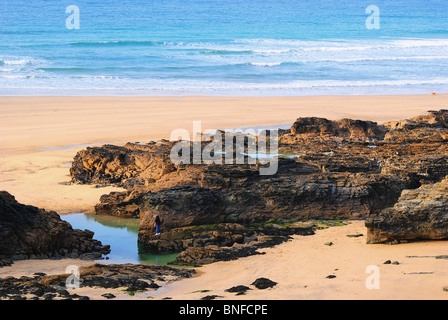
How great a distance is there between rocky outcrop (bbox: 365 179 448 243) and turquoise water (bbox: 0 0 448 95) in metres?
26.5

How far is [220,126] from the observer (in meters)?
25.9

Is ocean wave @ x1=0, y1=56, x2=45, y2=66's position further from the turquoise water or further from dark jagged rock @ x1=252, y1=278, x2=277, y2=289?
dark jagged rock @ x1=252, y1=278, x2=277, y2=289

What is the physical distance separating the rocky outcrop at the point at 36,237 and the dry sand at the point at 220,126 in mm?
399

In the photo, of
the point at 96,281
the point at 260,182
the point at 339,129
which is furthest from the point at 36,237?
the point at 339,129

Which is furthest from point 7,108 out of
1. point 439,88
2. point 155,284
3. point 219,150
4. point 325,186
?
point 439,88

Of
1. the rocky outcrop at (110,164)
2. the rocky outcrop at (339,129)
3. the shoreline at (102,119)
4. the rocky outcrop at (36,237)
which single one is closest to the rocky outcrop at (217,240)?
the rocky outcrop at (36,237)

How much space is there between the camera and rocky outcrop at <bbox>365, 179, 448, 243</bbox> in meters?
10.8

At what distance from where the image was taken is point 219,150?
58.7 ft

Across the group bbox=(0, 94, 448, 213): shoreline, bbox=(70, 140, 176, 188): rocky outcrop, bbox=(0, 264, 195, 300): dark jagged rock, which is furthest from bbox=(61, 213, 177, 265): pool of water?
bbox=(70, 140, 176, 188): rocky outcrop

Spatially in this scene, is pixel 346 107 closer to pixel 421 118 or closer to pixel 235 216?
pixel 421 118

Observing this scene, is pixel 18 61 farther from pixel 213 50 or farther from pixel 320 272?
pixel 320 272

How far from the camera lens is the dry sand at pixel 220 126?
8.72 metres

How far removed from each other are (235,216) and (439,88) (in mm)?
30498

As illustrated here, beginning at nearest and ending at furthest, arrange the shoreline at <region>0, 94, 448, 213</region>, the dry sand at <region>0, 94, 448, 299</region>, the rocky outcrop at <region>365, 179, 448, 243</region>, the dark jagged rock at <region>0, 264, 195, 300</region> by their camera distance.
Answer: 1. the dark jagged rock at <region>0, 264, 195, 300</region>
2. the dry sand at <region>0, 94, 448, 299</region>
3. the rocky outcrop at <region>365, 179, 448, 243</region>
4. the shoreline at <region>0, 94, 448, 213</region>
